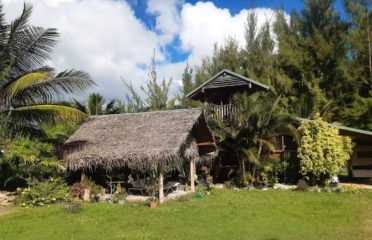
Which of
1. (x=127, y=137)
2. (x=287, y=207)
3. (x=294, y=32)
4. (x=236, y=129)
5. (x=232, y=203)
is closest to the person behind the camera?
(x=287, y=207)

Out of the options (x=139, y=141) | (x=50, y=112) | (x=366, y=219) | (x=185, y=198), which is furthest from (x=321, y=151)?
(x=50, y=112)

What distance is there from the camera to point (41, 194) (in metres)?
13.2

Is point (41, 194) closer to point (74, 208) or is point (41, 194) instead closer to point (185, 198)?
point (74, 208)

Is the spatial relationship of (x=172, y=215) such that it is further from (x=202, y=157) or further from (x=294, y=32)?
(x=294, y=32)

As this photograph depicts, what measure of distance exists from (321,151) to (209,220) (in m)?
8.05

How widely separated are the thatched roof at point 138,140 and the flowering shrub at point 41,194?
41.3 inches

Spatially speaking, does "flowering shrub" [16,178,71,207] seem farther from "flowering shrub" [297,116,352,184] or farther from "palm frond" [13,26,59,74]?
"flowering shrub" [297,116,352,184]

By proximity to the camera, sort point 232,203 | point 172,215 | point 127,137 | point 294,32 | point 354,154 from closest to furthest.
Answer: point 172,215, point 232,203, point 127,137, point 354,154, point 294,32

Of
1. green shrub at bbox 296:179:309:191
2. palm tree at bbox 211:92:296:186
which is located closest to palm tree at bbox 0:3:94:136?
palm tree at bbox 211:92:296:186

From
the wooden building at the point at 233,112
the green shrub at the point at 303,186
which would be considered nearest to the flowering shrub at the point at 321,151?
the green shrub at the point at 303,186

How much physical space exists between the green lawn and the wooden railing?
6262 millimetres

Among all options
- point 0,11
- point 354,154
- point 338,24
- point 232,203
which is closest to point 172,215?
point 232,203

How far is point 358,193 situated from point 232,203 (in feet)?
18.2

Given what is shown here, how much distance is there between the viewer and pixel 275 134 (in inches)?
690
